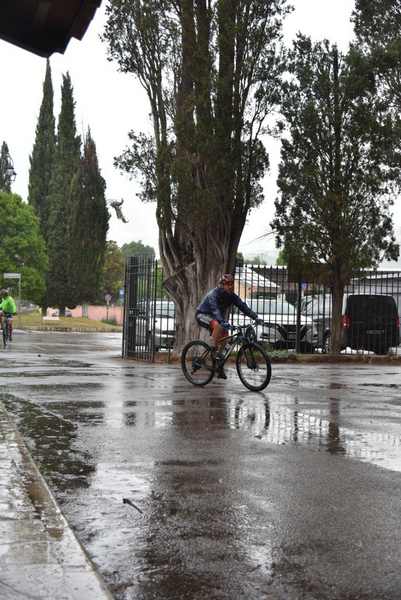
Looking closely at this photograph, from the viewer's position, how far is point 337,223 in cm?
2095

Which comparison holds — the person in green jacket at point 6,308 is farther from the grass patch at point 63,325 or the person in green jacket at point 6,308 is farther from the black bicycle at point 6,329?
the grass patch at point 63,325

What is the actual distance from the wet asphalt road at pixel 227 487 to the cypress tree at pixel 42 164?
6849cm

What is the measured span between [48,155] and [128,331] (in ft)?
197

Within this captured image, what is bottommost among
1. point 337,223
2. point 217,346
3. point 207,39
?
point 217,346

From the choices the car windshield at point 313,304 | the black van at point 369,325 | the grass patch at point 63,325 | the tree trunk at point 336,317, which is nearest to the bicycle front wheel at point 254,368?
the tree trunk at point 336,317

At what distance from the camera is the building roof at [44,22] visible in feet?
9.82

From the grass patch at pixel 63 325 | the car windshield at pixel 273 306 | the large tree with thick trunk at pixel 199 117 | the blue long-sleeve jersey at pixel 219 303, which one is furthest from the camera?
the grass patch at pixel 63 325

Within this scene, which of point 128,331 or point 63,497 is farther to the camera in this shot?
point 128,331

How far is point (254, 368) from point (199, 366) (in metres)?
0.99

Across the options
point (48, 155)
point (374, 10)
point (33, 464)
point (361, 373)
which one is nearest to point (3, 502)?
point (33, 464)

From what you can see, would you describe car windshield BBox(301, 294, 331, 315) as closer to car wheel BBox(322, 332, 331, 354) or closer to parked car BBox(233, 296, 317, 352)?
parked car BBox(233, 296, 317, 352)

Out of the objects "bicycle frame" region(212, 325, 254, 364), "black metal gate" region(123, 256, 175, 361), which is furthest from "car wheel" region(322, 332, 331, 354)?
"bicycle frame" region(212, 325, 254, 364)

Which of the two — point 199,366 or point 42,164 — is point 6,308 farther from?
point 42,164

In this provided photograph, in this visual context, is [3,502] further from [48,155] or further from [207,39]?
[48,155]
